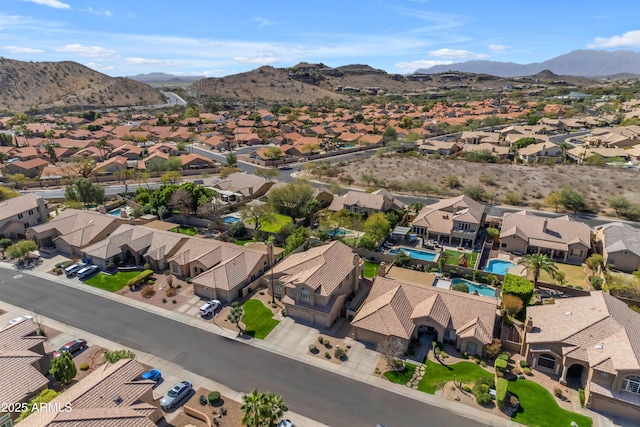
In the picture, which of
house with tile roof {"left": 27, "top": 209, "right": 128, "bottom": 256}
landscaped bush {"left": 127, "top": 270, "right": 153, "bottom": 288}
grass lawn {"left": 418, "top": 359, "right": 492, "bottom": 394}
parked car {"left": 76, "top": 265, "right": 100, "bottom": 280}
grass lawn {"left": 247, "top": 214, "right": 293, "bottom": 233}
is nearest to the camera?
grass lawn {"left": 418, "top": 359, "right": 492, "bottom": 394}

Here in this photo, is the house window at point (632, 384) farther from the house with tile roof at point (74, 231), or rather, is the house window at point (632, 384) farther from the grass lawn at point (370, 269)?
the house with tile roof at point (74, 231)

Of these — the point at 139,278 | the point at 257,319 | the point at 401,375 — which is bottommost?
the point at 401,375

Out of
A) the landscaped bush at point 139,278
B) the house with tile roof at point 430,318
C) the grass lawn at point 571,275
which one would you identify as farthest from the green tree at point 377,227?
the landscaped bush at point 139,278

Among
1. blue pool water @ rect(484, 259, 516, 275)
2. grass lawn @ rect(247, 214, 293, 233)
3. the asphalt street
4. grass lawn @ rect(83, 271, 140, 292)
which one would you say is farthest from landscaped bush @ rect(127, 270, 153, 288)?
blue pool water @ rect(484, 259, 516, 275)

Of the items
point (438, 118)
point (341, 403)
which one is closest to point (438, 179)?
point (341, 403)

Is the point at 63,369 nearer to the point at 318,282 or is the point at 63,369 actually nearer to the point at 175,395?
the point at 175,395

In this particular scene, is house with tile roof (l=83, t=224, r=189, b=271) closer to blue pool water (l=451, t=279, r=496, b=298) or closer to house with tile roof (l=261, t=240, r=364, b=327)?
house with tile roof (l=261, t=240, r=364, b=327)

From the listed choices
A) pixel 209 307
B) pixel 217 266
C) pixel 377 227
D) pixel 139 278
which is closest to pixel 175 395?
pixel 209 307
